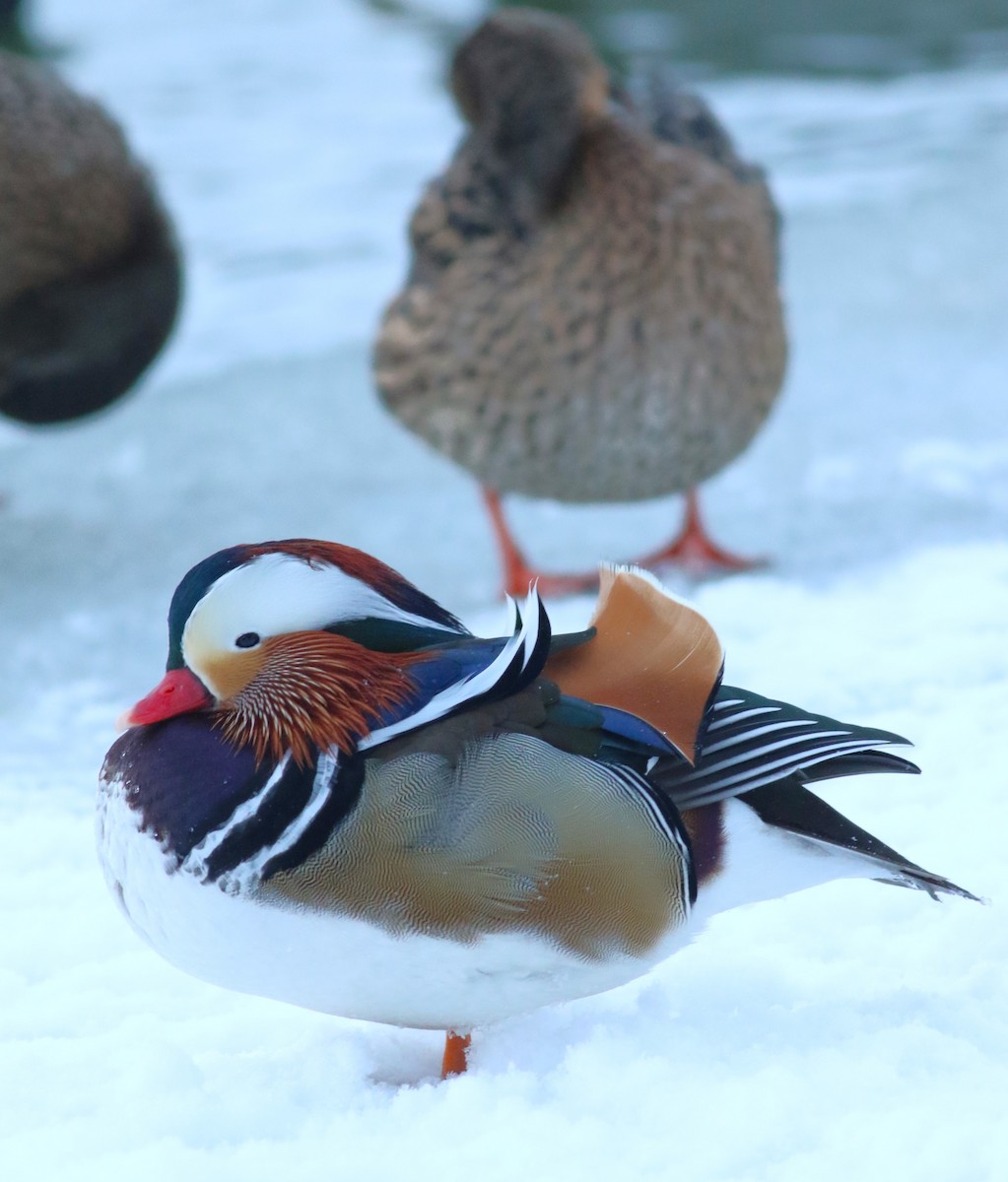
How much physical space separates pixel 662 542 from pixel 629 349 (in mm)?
864

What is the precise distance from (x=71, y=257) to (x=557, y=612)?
168 centimetres

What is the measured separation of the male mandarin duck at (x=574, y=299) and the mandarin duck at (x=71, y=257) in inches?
41.2

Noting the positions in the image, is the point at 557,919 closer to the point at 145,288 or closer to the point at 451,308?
the point at 451,308

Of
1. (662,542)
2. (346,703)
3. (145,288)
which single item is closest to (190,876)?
(346,703)

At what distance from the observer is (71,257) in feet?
13.2

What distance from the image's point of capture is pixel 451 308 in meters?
3.42

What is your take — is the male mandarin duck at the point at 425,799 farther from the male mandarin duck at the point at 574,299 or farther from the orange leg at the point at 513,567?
the orange leg at the point at 513,567

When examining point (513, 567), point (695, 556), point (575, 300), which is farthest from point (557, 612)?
point (575, 300)

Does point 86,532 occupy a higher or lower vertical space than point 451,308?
lower

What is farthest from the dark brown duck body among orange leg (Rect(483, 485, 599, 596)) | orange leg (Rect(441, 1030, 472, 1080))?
orange leg (Rect(441, 1030, 472, 1080))

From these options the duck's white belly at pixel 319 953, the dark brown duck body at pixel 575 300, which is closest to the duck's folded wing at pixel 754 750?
the duck's white belly at pixel 319 953

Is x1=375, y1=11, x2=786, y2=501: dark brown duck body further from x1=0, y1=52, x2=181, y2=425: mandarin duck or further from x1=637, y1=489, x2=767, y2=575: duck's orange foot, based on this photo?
→ x1=0, y1=52, x2=181, y2=425: mandarin duck

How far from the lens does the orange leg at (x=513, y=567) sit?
3584 millimetres

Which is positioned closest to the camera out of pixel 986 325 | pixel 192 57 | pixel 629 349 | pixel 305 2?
pixel 629 349
